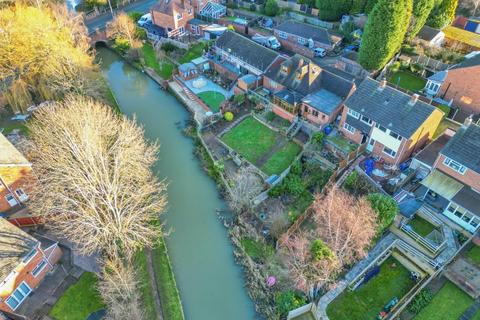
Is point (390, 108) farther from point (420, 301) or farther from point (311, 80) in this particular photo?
point (420, 301)

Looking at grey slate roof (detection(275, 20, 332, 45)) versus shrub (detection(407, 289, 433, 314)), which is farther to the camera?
grey slate roof (detection(275, 20, 332, 45))

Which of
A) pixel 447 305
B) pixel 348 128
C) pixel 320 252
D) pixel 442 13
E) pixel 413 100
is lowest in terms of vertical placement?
pixel 447 305

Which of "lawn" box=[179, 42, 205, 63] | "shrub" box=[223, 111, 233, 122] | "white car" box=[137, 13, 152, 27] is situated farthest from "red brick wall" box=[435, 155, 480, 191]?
"white car" box=[137, 13, 152, 27]

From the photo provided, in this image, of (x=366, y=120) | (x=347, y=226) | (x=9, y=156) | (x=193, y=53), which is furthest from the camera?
(x=193, y=53)

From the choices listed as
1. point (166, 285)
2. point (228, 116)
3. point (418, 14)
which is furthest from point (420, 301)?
point (418, 14)

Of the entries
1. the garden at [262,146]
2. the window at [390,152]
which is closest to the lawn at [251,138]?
the garden at [262,146]

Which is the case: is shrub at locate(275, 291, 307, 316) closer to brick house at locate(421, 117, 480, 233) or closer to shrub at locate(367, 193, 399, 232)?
shrub at locate(367, 193, 399, 232)
